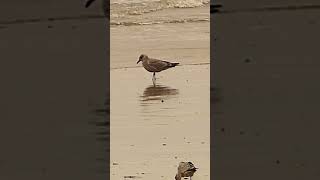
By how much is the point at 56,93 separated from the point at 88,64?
0.10 m

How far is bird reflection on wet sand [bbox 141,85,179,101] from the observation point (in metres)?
1.71

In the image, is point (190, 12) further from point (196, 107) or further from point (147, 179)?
point (147, 179)

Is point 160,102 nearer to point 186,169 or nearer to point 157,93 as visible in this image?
point 157,93

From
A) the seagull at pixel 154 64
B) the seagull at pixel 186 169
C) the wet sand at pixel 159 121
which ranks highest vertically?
the seagull at pixel 154 64

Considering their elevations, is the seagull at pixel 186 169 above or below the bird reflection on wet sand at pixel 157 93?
below

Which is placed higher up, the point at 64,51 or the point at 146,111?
the point at 64,51

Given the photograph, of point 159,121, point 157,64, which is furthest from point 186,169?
point 157,64

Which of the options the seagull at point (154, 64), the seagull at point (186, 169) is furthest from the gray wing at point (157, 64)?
the seagull at point (186, 169)

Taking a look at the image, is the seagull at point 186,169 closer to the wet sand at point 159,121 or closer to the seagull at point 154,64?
the wet sand at point 159,121

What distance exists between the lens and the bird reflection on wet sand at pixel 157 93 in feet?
5.61
